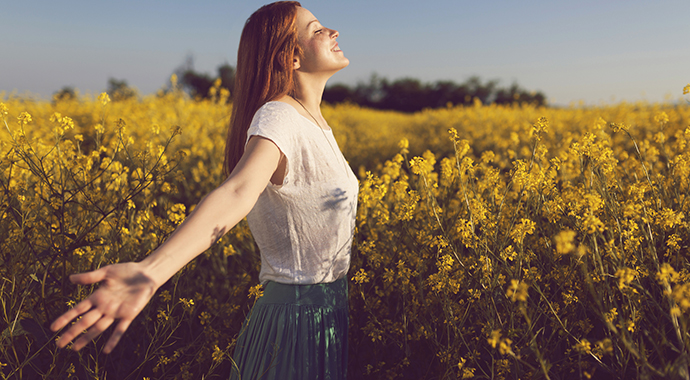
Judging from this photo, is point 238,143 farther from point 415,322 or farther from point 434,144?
point 434,144

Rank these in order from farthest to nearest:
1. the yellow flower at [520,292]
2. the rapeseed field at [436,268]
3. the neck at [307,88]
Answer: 1. the neck at [307,88]
2. the rapeseed field at [436,268]
3. the yellow flower at [520,292]

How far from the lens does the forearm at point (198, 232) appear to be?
0.76 m

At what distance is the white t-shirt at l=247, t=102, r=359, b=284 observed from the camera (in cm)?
122

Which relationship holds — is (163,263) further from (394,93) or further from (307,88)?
(394,93)

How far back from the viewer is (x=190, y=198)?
13.0 ft

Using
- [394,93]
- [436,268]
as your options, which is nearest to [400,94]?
[394,93]

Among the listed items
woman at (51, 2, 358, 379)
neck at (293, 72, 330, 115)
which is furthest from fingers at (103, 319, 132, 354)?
neck at (293, 72, 330, 115)

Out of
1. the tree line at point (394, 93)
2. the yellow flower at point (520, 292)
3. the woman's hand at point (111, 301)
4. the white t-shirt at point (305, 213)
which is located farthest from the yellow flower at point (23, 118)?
the tree line at point (394, 93)

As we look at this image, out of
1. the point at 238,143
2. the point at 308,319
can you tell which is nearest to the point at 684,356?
the point at 308,319

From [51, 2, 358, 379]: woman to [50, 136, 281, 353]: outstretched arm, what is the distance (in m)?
0.07

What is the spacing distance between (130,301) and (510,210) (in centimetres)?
161

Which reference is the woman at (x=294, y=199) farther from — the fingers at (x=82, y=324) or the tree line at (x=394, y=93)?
the tree line at (x=394, y=93)

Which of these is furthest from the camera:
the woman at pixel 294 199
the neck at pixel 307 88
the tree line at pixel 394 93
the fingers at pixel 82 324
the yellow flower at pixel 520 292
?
the tree line at pixel 394 93

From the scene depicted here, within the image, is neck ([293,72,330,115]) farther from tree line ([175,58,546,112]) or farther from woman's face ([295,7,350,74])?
tree line ([175,58,546,112])
